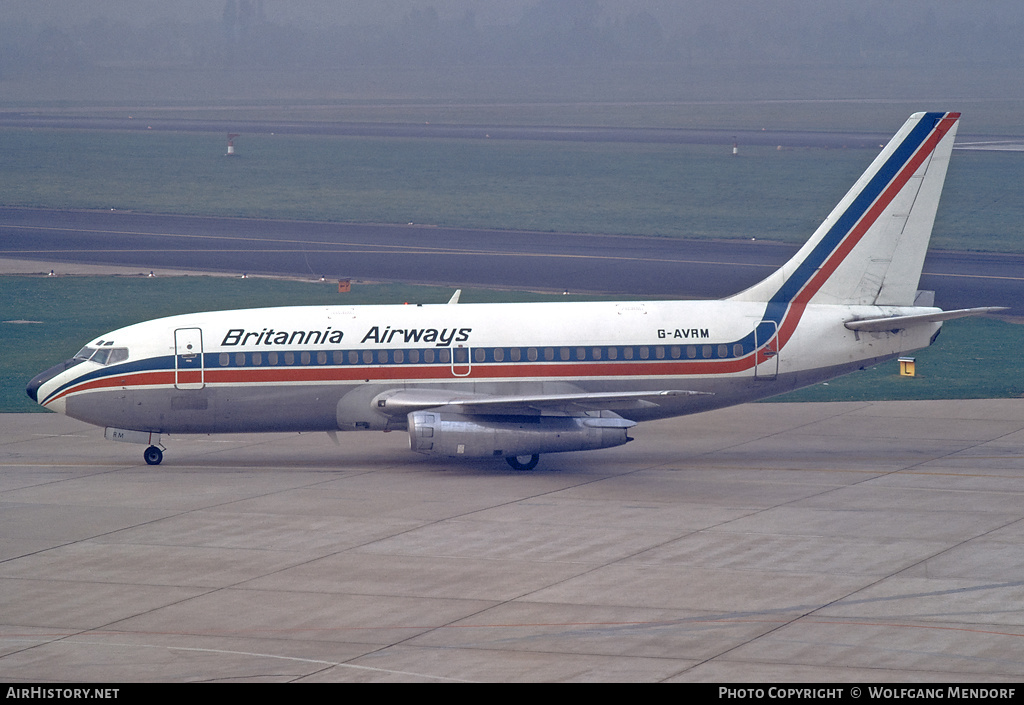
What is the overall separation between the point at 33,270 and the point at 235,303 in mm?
15207

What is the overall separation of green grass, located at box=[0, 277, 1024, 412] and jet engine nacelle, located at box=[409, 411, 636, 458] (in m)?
12.1

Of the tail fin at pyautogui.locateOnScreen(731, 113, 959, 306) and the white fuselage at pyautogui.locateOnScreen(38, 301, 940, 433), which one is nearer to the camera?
the white fuselage at pyautogui.locateOnScreen(38, 301, 940, 433)

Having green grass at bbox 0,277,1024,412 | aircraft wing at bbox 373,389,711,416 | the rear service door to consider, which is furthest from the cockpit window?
green grass at bbox 0,277,1024,412

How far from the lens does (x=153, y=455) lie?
35.7 meters

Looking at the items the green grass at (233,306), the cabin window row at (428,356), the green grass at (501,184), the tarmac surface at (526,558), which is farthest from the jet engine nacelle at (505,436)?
the green grass at (501,184)

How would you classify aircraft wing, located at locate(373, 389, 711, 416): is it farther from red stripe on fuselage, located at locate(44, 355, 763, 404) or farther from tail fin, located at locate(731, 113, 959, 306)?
tail fin, located at locate(731, 113, 959, 306)

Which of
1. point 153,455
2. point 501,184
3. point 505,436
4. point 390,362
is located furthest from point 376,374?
point 501,184

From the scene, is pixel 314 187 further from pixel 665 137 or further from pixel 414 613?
pixel 414 613

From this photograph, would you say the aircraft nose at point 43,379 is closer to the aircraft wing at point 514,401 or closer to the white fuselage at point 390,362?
the white fuselage at point 390,362

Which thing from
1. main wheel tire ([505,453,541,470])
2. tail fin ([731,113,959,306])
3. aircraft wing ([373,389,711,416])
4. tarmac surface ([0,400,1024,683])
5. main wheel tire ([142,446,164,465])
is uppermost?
tail fin ([731,113,959,306])

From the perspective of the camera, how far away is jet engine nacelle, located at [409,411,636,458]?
33.3 metres

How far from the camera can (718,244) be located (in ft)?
234

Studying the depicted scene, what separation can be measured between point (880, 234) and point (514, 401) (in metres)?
10.7
